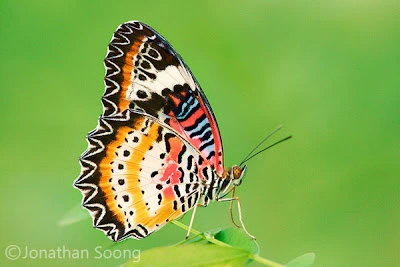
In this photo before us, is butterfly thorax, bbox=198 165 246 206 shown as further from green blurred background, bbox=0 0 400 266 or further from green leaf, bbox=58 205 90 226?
green blurred background, bbox=0 0 400 266

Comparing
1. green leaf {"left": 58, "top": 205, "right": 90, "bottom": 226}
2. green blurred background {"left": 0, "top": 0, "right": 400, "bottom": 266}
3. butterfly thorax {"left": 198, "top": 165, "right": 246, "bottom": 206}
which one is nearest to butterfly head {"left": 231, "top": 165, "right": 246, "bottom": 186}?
butterfly thorax {"left": 198, "top": 165, "right": 246, "bottom": 206}

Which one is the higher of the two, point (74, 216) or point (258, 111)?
point (258, 111)

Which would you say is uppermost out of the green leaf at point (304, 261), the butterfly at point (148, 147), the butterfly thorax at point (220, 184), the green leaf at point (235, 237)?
the butterfly at point (148, 147)

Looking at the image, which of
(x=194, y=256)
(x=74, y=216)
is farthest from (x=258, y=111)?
(x=194, y=256)

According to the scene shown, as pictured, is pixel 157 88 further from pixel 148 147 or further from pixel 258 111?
pixel 258 111

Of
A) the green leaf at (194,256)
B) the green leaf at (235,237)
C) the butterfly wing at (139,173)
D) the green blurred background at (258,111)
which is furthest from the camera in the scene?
the green blurred background at (258,111)

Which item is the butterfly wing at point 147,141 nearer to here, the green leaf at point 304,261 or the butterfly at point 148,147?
the butterfly at point 148,147

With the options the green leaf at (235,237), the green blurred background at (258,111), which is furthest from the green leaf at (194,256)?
the green blurred background at (258,111)

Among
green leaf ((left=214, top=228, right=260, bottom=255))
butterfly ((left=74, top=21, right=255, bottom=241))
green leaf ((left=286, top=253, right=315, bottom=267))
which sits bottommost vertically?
green leaf ((left=286, top=253, right=315, bottom=267))
